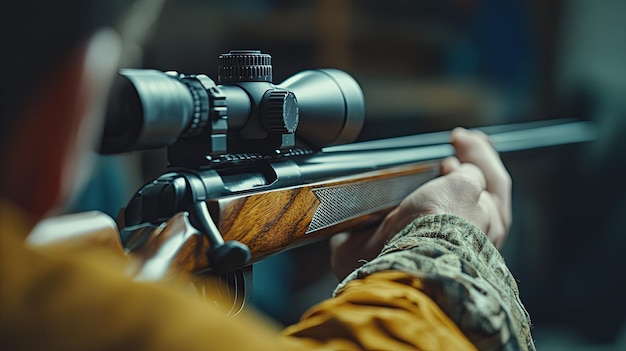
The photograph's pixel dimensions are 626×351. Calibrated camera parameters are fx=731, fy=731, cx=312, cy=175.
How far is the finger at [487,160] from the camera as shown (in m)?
1.11

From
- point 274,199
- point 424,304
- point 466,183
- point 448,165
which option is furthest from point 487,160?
point 424,304

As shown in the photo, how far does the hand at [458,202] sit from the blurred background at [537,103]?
0.58 metres

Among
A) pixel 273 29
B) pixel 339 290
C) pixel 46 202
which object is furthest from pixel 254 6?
pixel 46 202

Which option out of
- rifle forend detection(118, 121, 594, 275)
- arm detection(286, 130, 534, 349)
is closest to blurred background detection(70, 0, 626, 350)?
rifle forend detection(118, 121, 594, 275)

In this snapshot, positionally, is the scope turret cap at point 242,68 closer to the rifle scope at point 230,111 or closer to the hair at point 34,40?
the rifle scope at point 230,111

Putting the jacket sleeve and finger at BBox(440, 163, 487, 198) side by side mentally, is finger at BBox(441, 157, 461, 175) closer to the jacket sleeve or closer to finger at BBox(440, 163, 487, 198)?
finger at BBox(440, 163, 487, 198)

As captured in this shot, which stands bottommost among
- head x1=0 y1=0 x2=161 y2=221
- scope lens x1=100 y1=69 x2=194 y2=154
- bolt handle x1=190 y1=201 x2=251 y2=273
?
bolt handle x1=190 y1=201 x2=251 y2=273

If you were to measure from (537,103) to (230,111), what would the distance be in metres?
1.64

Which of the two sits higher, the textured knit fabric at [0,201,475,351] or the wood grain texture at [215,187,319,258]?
the textured knit fabric at [0,201,475,351]

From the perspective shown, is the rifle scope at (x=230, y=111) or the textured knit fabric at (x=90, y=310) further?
the rifle scope at (x=230, y=111)

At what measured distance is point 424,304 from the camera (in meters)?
0.57

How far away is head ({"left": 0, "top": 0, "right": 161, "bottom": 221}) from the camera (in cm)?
29

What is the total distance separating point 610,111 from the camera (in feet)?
7.07

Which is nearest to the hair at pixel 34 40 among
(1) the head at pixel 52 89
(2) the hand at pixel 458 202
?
(1) the head at pixel 52 89
